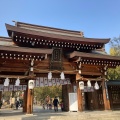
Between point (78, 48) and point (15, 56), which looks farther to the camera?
point (78, 48)

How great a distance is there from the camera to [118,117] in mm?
10898

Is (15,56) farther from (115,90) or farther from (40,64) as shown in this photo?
(115,90)

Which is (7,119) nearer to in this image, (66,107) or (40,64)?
(40,64)

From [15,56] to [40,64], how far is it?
230 centimetres

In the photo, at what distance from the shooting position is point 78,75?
1290 cm

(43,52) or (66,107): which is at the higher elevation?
(43,52)

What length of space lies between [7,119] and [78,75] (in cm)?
648

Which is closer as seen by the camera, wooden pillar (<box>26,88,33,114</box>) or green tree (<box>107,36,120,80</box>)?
wooden pillar (<box>26,88,33,114</box>)

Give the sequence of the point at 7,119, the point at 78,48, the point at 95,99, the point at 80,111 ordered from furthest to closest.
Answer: the point at 95,99, the point at 78,48, the point at 80,111, the point at 7,119

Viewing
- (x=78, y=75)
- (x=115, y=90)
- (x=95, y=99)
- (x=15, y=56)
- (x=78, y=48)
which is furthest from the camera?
(x=115, y=90)

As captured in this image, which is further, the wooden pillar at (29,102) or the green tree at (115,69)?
the green tree at (115,69)

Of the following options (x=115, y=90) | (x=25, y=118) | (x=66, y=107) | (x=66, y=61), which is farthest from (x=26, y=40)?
(x=115, y=90)

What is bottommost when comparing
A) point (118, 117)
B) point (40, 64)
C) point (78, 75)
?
point (118, 117)

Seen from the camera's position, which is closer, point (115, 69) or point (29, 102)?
point (29, 102)
